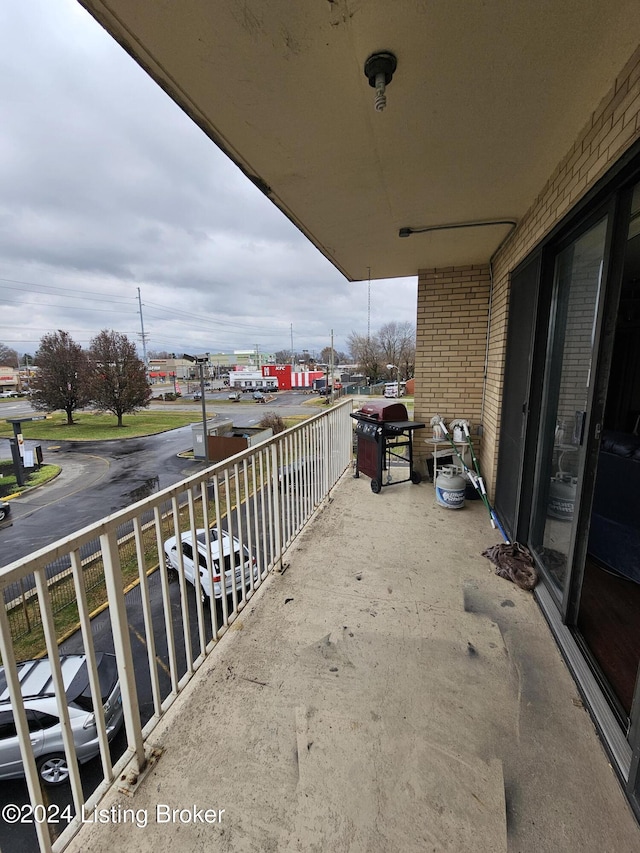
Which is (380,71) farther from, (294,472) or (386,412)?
(386,412)

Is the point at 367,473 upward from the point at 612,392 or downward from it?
downward

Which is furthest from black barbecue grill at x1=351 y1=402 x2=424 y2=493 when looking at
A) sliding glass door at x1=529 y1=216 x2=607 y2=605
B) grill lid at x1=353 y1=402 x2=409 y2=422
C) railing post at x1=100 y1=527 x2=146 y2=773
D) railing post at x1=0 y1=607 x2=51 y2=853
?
railing post at x1=0 y1=607 x2=51 y2=853

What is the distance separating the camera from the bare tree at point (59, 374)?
26078mm

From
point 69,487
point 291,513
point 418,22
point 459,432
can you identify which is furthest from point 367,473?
point 69,487

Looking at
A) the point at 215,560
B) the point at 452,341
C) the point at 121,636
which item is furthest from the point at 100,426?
the point at 121,636

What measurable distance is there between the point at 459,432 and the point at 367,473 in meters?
1.20

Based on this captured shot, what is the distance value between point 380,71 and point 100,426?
31.5 metres

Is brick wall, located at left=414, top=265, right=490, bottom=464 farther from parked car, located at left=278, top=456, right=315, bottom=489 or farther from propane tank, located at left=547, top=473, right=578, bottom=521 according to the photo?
propane tank, located at left=547, top=473, right=578, bottom=521

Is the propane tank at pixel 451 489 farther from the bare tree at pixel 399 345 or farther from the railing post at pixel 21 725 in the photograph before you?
the bare tree at pixel 399 345

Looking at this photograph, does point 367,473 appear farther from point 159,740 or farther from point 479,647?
point 159,740

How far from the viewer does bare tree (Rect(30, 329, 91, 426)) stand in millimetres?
26078

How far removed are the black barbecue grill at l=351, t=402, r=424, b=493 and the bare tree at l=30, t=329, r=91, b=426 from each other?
27.9 metres

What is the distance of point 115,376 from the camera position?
85.0 ft

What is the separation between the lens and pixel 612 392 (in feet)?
13.5
